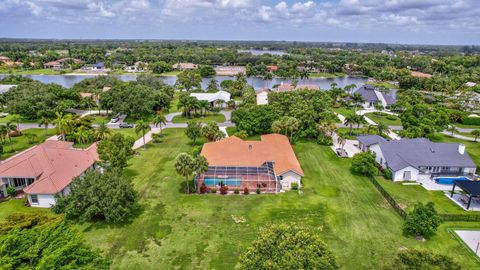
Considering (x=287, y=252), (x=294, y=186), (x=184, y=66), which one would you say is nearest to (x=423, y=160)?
(x=294, y=186)

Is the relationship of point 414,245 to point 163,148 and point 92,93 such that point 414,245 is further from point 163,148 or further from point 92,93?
point 92,93

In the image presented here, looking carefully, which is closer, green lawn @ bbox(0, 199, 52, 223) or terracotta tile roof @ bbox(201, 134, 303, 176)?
green lawn @ bbox(0, 199, 52, 223)

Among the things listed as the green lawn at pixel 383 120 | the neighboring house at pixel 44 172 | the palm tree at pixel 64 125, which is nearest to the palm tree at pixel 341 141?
the green lawn at pixel 383 120

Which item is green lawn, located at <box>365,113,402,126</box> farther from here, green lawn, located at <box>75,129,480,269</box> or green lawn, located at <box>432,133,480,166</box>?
green lawn, located at <box>75,129,480,269</box>

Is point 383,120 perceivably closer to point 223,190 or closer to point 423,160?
point 423,160

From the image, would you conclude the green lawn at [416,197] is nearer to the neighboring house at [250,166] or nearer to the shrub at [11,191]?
the neighboring house at [250,166]

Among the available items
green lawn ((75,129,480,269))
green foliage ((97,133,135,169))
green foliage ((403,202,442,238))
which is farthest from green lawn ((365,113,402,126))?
green foliage ((97,133,135,169))

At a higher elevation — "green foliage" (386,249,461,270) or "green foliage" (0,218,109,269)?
"green foliage" (0,218,109,269)
